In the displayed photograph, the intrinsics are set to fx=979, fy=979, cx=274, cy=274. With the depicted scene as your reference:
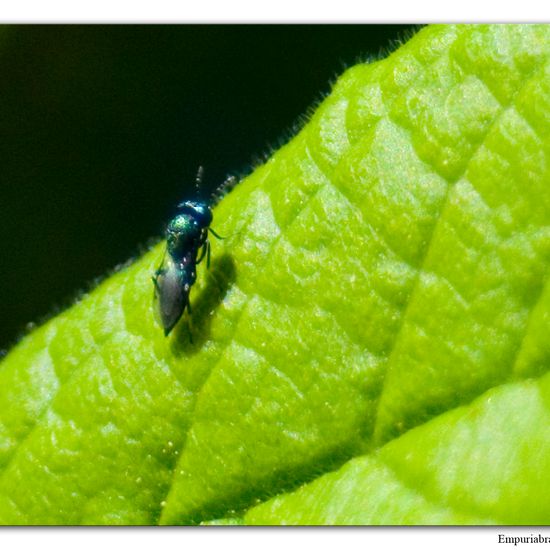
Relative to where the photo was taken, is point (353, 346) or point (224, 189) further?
point (224, 189)

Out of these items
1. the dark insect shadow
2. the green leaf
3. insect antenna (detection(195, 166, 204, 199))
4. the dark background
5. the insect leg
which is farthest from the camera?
the dark background

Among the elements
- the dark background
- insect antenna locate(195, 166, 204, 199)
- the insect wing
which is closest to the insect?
the insect wing

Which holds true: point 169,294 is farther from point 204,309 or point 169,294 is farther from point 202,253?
point 202,253

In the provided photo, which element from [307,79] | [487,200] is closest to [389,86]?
[487,200]

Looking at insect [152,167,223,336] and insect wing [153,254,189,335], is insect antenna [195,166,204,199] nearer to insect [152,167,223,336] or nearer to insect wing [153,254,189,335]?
insect [152,167,223,336]

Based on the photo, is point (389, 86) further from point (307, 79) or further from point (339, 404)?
point (307, 79)

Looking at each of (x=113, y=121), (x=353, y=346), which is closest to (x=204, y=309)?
(x=353, y=346)
